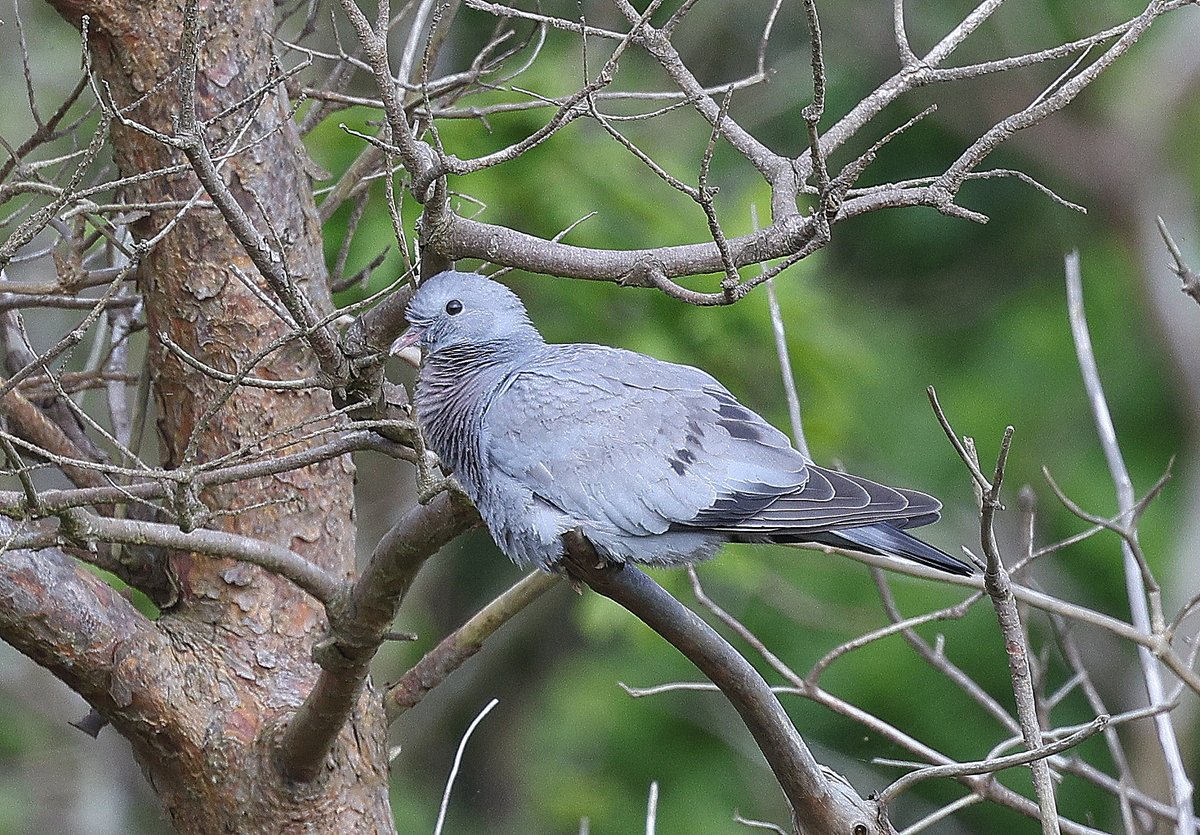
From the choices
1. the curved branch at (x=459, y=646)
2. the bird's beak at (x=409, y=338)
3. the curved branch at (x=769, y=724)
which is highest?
the bird's beak at (x=409, y=338)

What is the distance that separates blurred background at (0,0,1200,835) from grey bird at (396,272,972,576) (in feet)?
8.65

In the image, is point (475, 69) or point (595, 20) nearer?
point (475, 69)

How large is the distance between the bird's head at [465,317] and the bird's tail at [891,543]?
0.79 m

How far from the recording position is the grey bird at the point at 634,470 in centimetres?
250

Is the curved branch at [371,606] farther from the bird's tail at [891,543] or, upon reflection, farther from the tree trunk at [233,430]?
the bird's tail at [891,543]

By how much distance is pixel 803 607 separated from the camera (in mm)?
5777

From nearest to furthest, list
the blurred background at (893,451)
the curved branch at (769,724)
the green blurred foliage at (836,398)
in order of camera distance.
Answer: the curved branch at (769,724)
the green blurred foliage at (836,398)
the blurred background at (893,451)

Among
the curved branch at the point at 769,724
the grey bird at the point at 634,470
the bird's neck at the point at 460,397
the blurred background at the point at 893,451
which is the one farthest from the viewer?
the blurred background at the point at 893,451

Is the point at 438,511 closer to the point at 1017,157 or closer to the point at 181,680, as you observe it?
the point at 181,680

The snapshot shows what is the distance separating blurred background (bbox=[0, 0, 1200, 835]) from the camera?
6.61 meters

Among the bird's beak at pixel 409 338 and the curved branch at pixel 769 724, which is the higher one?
the bird's beak at pixel 409 338

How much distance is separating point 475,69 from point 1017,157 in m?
6.09

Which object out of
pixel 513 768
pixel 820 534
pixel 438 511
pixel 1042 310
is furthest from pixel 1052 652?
pixel 438 511

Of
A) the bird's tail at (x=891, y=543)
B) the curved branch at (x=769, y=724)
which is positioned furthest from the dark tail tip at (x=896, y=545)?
the curved branch at (x=769, y=724)
